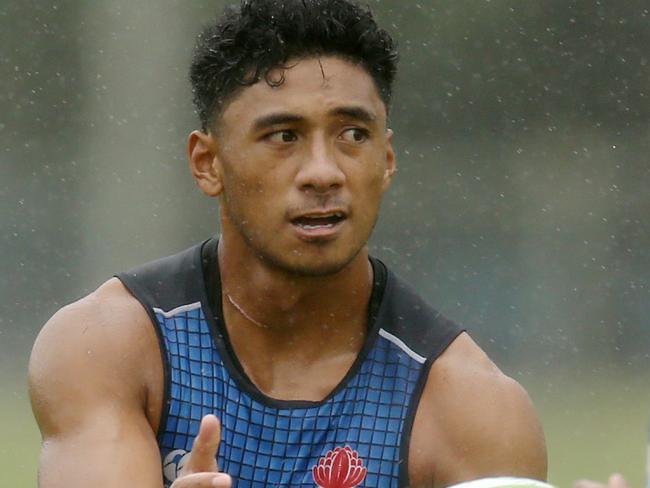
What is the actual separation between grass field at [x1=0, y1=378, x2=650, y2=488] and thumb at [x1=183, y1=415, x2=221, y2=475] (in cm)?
495

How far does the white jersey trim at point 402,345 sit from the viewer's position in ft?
12.9

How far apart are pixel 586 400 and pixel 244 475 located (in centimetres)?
583

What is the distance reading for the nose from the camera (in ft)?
12.0

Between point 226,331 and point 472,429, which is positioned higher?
point 226,331

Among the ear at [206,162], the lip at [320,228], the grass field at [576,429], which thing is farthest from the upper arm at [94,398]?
the grass field at [576,429]

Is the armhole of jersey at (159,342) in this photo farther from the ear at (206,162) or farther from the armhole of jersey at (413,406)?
the armhole of jersey at (413,406)

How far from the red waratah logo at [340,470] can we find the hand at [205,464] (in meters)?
0.64

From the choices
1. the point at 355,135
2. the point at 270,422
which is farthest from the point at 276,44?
the point at 270,422

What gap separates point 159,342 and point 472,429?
722 mm

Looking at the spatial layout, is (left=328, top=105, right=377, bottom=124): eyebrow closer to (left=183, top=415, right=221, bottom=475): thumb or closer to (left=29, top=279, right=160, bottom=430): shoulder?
(left=29, top=279, right=160, bottom=430): shoulder

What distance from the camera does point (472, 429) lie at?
3.77m

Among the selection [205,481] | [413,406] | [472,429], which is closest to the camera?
[205,481]

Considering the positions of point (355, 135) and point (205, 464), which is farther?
point (355, 135)

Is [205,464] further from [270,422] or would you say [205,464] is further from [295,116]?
[295,116]
